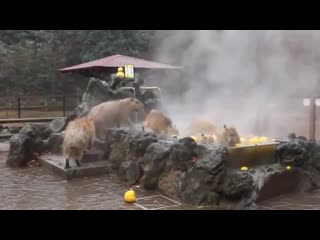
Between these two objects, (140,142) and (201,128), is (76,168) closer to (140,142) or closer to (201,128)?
(140,142)

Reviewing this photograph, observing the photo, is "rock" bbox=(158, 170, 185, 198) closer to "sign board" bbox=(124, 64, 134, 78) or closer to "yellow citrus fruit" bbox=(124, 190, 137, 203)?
"yellow citrus fruit" bbox=(124, 190, 137, 203)

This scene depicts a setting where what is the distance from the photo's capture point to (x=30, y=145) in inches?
340

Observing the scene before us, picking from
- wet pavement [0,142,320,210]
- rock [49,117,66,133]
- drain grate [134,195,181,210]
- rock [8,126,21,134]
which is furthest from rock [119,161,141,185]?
rock [8,126,21,134]

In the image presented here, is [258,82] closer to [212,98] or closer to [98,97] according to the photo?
[212,98]

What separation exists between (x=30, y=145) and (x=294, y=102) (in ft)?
25.0

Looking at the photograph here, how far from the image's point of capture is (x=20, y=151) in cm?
829

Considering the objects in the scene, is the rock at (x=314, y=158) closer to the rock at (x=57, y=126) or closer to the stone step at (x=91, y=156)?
the stone step at (x=91, y=156)

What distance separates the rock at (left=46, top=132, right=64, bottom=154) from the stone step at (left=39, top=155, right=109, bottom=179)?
0.89 m

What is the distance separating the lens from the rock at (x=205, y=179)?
514 centimetres

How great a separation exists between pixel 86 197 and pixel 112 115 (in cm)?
300

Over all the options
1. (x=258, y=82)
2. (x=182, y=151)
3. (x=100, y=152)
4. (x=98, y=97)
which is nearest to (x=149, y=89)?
(x=98, y=97)

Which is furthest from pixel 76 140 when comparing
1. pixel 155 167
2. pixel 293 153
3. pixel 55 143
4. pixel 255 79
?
pixel 255 79

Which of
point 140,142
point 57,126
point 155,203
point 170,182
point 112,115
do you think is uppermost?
point 112,115

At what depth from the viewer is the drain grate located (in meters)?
5.16
